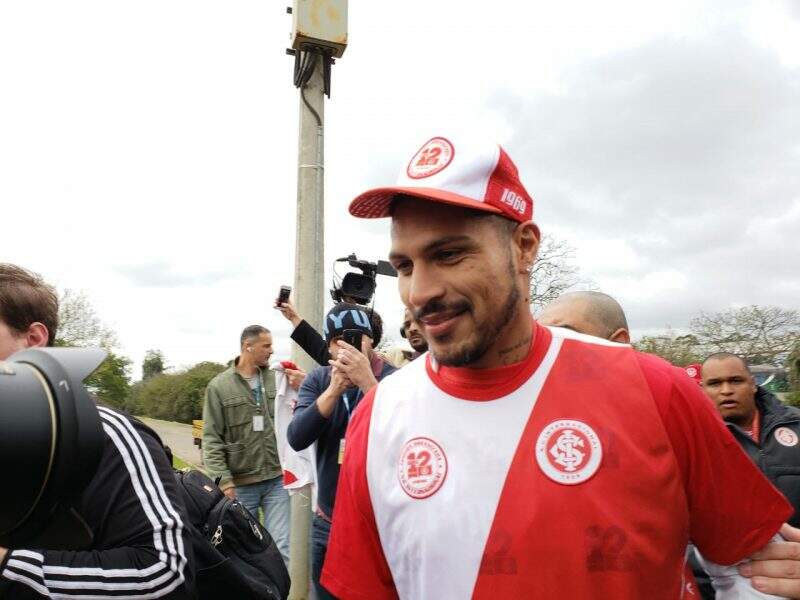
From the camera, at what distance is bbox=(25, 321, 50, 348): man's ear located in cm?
194

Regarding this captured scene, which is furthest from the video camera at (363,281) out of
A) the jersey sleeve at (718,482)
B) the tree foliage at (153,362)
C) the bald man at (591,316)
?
the tree foliage at (153,362)

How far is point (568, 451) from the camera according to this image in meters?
1.36

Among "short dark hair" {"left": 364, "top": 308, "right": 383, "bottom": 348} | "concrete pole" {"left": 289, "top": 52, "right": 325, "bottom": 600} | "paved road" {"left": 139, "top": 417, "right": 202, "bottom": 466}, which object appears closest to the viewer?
"short dark hair" {"left": 364, "top": 308, "right": 383, "bottom": 348}

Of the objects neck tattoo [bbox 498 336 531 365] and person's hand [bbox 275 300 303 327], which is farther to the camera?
person's hand [bbox 275 300 303 327]

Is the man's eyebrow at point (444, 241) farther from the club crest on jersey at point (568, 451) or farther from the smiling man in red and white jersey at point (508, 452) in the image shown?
the club crest on jersey at point (568, 451)

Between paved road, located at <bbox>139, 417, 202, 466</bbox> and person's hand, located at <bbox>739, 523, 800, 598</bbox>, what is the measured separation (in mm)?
13763

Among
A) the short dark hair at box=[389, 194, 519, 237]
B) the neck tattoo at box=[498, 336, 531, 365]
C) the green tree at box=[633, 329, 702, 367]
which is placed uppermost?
the short dark hair at box=[389, 194, 519, 237]

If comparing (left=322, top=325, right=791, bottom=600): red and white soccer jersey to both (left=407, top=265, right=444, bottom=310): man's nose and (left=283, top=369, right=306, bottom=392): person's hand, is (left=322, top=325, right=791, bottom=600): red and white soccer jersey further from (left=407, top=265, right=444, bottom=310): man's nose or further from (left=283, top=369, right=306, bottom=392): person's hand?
(left=283, top=369, right=306, bottom=392): person's hand

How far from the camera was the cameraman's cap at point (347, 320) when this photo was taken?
12.0 feet

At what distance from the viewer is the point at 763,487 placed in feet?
4.52

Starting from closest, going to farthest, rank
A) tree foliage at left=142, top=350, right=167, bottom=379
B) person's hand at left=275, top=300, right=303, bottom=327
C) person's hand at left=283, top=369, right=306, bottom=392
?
person's hand at left=275, top=300, right=303, bottom=327, person's hand at left=283, top=369, right=306, bottom=392, tree foliage at left=142, top=350, right=167, bottom=379

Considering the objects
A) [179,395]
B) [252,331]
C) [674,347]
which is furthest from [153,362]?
[252,331]

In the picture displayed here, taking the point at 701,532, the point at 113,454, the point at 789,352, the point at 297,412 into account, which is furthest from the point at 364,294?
the point at 789,352

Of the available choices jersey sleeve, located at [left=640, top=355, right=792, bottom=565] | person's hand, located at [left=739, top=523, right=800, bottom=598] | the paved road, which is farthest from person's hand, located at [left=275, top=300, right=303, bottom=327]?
the paved road
